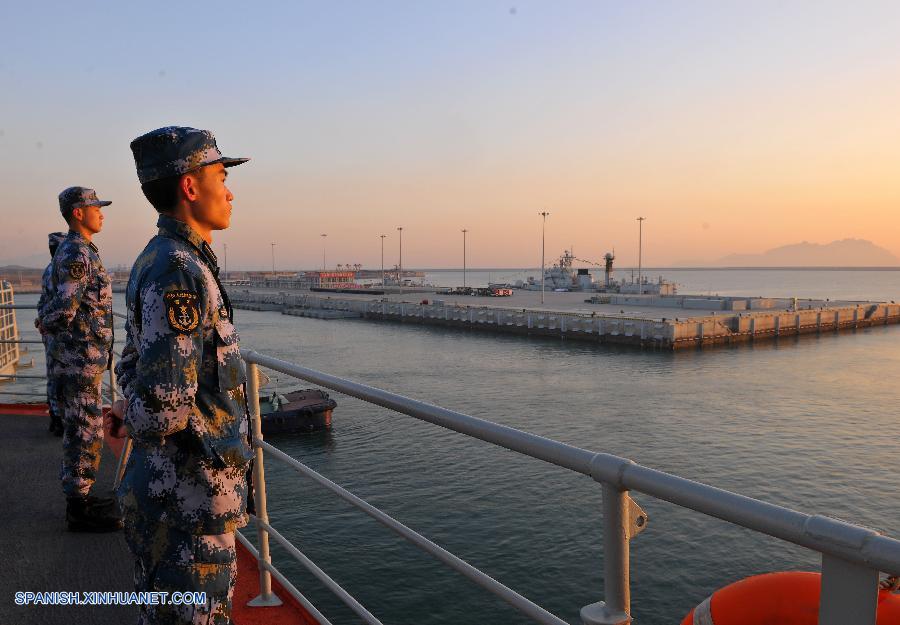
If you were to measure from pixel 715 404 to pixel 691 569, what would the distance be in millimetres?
16197

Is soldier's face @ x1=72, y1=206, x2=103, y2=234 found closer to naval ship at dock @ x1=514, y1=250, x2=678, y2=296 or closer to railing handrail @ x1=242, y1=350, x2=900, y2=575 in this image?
railing handrail @ x1=242, y1=350, x2=900, y2=575

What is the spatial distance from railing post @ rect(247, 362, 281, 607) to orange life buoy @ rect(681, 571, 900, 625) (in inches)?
79.1

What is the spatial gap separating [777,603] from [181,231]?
7.51 ft

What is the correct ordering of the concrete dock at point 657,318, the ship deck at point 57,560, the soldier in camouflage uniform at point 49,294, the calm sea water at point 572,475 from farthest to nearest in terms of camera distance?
1. the concrete dock at point 657,318
2. the calm sea water at point 572,475
3. the soldier in camouflage uniform at point 49,294
4. the ship deck at point 57,560

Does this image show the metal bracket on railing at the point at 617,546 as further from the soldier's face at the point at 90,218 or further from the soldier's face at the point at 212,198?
the soldier's face at the point at 90,218

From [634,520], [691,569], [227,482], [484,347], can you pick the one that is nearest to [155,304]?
[227,482]

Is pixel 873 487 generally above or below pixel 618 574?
below

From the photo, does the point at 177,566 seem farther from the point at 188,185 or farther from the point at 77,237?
the point at 77,237

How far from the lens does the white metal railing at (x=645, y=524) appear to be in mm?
1023

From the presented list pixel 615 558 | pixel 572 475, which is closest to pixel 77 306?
pixel 615 558

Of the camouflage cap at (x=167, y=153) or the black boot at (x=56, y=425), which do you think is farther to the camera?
the black boot at (x=56, y=425)

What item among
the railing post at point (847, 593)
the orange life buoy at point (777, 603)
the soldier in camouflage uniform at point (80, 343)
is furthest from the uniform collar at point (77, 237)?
the railing post at point (847, 593)

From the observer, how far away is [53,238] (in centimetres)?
473

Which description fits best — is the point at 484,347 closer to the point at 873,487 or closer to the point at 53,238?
the point at 873,487
